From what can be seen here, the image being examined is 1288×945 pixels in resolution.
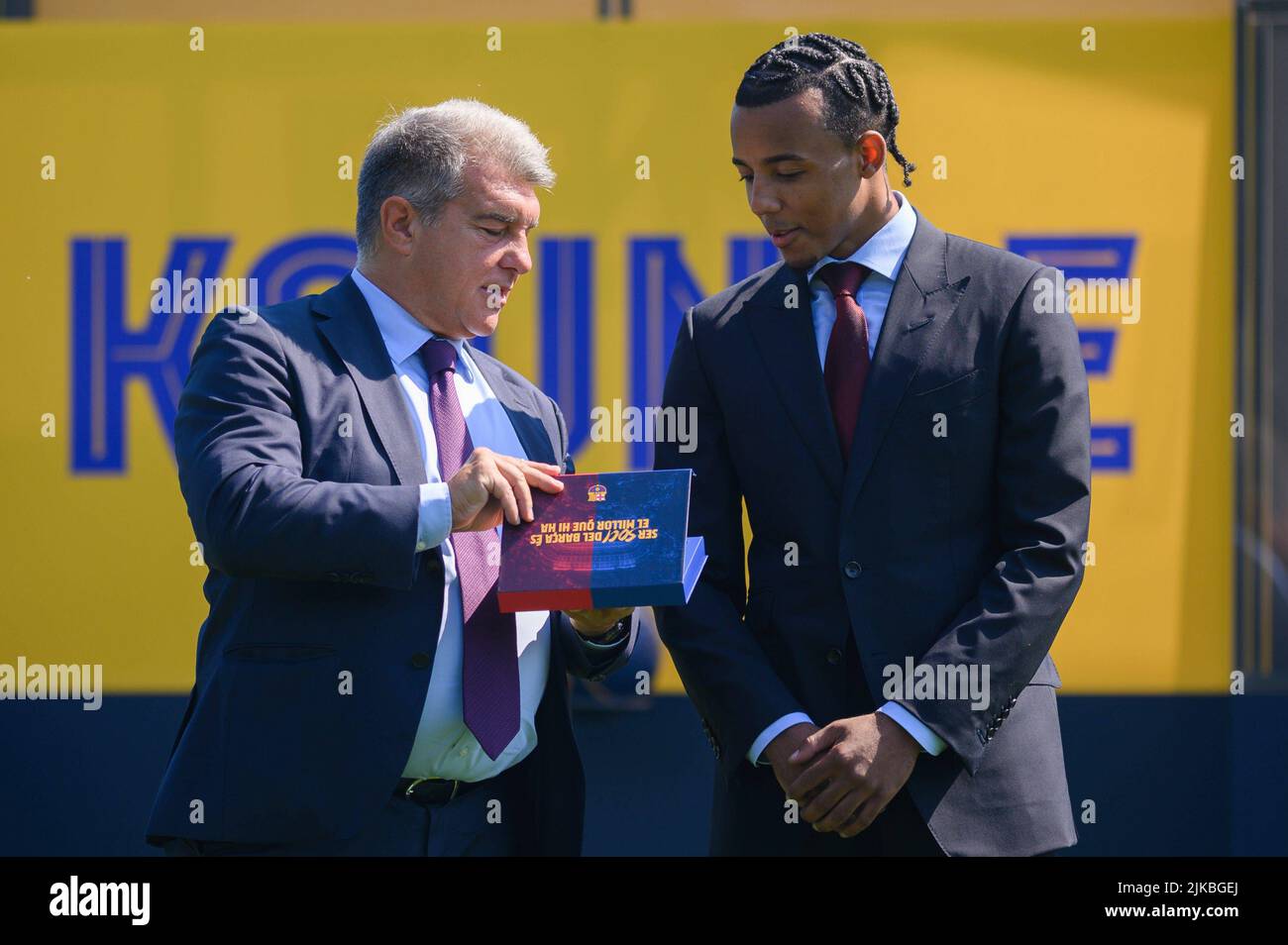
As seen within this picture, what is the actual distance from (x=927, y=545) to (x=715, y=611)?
17.4 inches

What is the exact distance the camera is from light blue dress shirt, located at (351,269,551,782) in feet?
9.12

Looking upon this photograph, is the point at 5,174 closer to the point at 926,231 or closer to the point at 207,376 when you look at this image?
the point at 207,376

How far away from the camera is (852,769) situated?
8.72 feet

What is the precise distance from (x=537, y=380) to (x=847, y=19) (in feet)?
5.51

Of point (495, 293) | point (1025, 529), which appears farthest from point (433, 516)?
point (1025, 529)

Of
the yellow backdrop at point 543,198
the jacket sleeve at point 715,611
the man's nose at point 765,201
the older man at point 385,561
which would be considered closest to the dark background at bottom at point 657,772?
the yellow backdrop at point 543,198

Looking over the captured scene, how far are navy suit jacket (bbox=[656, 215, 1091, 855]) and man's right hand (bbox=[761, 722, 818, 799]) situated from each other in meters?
0.04

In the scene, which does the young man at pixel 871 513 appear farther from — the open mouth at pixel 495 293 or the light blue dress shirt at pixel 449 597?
the open mouth at pixel 495 293

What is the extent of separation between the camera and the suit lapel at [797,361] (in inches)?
112

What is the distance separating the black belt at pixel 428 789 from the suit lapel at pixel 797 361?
3.11 ft
